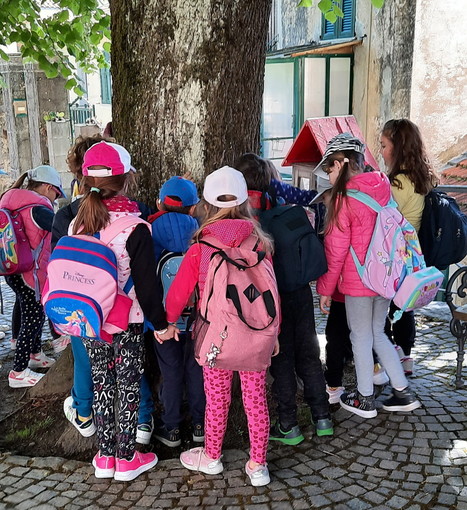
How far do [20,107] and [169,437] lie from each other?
12.3m

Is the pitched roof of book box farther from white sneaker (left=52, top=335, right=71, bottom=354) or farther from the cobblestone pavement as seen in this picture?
white sneaker (left=52, top=335, right=71, bottom=354)

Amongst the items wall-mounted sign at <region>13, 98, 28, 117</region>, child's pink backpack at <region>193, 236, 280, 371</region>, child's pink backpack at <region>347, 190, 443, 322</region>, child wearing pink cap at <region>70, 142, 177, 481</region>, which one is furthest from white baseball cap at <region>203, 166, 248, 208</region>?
wall-mounted sign at <region>13, 98, 28, 117</region>

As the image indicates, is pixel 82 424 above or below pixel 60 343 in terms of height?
above

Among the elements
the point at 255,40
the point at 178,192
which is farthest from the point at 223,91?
the point at 178,192

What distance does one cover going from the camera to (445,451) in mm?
3695

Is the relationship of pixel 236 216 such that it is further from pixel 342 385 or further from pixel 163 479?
pixel 342 385

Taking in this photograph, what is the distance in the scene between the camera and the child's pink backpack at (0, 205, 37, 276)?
4.65 meters

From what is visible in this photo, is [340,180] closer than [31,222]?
Yes

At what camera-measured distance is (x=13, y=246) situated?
4.66 m

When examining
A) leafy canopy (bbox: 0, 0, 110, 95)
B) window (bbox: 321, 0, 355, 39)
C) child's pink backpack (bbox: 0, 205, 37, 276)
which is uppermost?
window (bbox: 321, 0, 355, 39)

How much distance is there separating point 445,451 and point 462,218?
5.29ft

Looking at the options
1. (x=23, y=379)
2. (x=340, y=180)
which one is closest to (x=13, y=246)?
(x=23, y=379)

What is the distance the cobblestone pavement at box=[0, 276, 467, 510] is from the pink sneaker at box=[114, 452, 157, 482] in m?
0.04

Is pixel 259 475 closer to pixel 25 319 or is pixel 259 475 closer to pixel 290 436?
pixel 290 436
